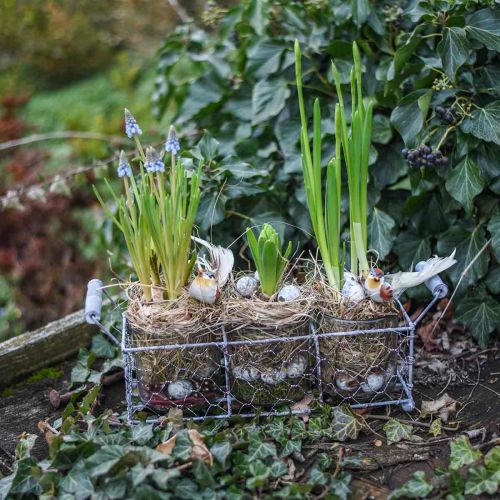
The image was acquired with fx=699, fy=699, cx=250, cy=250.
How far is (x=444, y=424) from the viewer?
6.09ft

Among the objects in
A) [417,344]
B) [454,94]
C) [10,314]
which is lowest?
[10,314]

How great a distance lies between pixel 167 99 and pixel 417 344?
5.01 ft

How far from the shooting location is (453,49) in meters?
2.00

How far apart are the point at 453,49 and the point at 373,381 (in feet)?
3.18

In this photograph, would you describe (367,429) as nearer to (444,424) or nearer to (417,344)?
(444,424)

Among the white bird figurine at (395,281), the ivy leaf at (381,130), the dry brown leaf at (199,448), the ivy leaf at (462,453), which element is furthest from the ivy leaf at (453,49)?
the dry brown leaf at (199,448)

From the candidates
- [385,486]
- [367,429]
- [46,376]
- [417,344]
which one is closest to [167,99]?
[46,376]

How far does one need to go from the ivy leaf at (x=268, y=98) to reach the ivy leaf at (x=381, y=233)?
1.75 feet

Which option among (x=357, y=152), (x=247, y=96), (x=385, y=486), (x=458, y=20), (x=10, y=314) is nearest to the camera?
(x=385, y=486)

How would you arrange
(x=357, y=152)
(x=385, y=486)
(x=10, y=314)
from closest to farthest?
1. (x=385, y=486)
2. (x=357, y=152)
3. (x=10, y=314)

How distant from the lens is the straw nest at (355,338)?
1.80 meters

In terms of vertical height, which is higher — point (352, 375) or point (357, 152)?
point (357, 152)

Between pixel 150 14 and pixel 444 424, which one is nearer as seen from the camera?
pixel 444 424

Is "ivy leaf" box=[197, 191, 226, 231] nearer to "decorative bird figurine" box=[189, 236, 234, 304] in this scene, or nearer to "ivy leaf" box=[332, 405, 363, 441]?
"decorative bird figurine" box=[189, 236, 234, 304]
